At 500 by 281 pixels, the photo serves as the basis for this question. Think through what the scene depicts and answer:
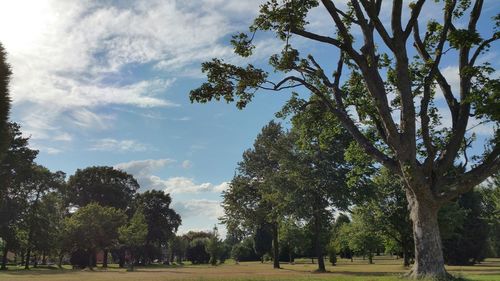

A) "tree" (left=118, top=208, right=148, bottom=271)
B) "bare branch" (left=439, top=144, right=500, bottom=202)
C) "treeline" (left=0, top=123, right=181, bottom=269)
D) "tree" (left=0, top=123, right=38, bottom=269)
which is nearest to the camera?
"bare branch" (left=439, top=144, right=500, bottom=202)

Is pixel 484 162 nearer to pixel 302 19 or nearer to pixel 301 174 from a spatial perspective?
pixel 302 19

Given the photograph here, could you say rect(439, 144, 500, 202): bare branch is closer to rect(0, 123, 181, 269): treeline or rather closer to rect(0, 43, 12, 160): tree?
rect(0, 43, 12, 160): tree

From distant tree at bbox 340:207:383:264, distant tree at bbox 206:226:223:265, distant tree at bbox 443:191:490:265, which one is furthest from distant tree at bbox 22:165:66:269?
distant tree at bbox 443:191:490:265

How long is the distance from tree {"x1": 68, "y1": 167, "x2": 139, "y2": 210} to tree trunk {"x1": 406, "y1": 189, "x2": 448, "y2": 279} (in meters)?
82.5

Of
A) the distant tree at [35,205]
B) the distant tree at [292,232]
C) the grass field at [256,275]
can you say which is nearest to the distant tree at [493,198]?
the grass field at [256,275]

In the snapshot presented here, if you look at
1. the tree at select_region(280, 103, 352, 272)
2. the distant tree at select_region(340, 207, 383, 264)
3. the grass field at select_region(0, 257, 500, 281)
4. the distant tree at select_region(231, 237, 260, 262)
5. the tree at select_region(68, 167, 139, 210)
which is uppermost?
the tree at select_region(68, 167, 139, 210)

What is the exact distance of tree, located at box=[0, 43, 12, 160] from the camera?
10773 mm

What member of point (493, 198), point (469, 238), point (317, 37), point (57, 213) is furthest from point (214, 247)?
point (317, 37)

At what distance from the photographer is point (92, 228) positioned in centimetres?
7244

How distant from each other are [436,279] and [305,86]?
32.6 feet

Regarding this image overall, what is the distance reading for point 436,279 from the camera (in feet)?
57.9

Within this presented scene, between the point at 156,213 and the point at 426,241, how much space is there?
88764 mm

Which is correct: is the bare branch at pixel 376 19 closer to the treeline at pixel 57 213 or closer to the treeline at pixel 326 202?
the treeline at pixel 326 202

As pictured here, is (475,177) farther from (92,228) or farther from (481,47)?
(92,228)
